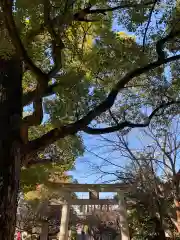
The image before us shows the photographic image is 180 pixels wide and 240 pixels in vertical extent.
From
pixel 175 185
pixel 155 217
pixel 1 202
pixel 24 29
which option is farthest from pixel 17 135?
pixel 155 217

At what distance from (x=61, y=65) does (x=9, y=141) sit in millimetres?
1201

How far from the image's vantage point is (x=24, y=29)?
392 cm

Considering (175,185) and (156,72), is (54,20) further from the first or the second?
(175,185)

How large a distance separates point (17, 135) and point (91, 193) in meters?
9.14

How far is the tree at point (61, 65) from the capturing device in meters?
3.35

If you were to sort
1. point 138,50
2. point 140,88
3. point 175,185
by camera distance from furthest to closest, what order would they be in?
point 175,185, point 140,88, point 138,50

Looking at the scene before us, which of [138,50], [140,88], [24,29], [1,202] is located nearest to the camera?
[1,202]

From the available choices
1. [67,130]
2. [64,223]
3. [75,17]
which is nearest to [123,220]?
[64,223]

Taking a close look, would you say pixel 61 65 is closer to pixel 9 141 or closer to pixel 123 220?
pixel 9 141

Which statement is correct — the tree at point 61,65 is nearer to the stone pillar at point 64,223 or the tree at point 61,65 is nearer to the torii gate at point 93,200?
the torii gate at point 93,200

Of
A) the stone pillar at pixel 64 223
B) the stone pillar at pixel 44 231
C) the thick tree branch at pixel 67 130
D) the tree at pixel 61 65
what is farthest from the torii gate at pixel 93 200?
the thick tree branch at pixel 67 130

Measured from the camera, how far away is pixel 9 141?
11.3 feet

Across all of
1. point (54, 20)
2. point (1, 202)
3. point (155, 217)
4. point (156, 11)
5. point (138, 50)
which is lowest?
point (1, 202)

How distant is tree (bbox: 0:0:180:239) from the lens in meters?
3.35
